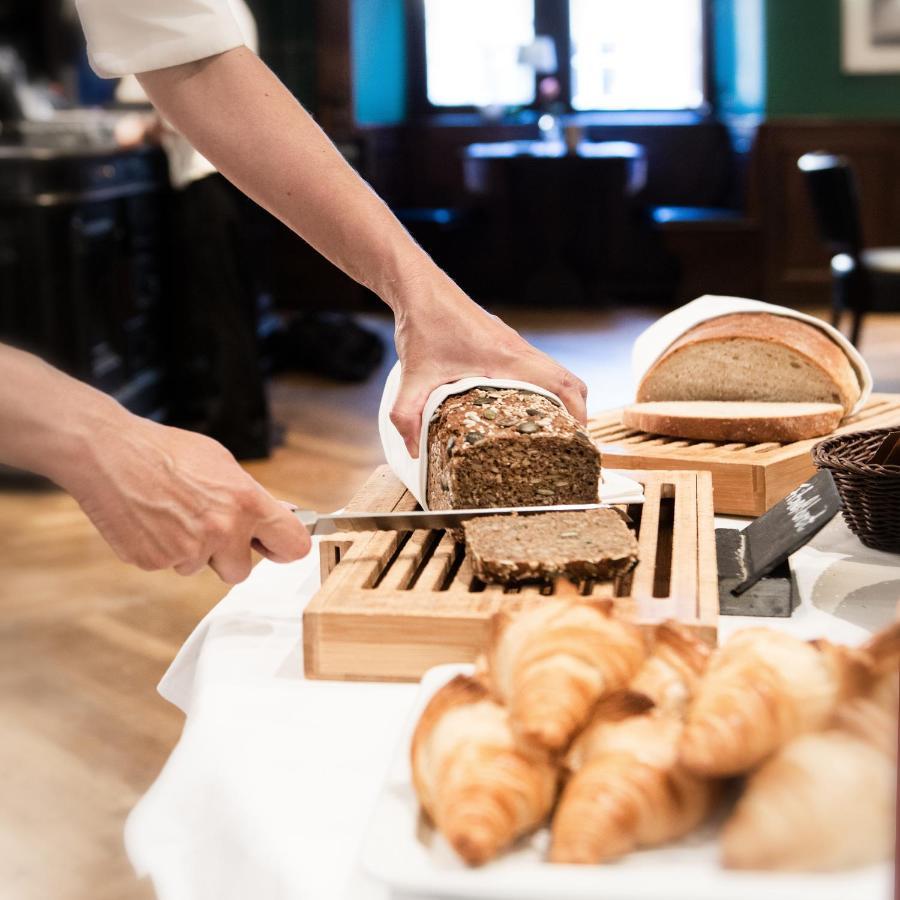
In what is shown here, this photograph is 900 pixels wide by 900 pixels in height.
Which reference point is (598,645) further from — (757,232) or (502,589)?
(757,232)

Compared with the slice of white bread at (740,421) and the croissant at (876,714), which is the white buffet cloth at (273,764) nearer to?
the croissant at (876,714)

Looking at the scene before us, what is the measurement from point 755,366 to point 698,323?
5.2 inches

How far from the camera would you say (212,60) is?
4.94 ft

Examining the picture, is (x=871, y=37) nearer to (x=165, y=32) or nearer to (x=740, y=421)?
(x=740, y=421)

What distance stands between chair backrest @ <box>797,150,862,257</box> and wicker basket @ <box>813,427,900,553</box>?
4.67 metres

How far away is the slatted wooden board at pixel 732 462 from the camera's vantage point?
152 centimetres

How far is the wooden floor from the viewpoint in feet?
7.73

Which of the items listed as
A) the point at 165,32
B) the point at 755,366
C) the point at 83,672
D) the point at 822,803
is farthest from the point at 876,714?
the point at 83,672

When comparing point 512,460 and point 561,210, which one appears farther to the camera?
point 561,210

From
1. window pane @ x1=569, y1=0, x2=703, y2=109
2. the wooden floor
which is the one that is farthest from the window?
the wooden floor

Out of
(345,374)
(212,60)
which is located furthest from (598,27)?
(212,60)

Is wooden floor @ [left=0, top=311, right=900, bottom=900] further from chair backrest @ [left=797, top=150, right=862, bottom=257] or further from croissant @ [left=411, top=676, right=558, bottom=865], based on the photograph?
chair backrest @ [left=797, top=150, right=862, bottom=257]

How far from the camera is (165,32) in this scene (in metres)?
1.48

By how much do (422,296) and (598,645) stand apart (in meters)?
0.85
